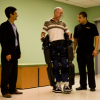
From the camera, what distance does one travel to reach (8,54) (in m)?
3.33

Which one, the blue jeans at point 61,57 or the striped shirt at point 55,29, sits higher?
the striped shirt at point 55,29

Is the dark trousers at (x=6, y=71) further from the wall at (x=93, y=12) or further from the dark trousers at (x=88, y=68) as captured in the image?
the wall at (x=93, y=12)

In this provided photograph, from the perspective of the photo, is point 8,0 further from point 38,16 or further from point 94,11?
point 94,11

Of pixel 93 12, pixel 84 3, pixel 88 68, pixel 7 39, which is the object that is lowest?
pixel 88 68

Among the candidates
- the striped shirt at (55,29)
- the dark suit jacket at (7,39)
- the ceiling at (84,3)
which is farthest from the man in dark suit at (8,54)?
the ceiling at (84,3)

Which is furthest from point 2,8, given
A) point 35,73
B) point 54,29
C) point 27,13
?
point 54,29

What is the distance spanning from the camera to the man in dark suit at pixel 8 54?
11.0 feet

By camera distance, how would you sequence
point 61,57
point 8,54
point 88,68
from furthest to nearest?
point 88,68, point 61,57, point 8,54

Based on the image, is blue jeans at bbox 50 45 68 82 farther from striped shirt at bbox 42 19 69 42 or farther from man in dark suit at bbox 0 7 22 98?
man in dark suit at bbox 0 7 22 98

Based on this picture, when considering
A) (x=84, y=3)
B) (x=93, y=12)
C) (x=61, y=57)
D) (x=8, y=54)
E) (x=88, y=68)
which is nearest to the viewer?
(x=8, y=54)

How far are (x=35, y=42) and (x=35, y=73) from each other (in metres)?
2.17

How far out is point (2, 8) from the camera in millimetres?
5648

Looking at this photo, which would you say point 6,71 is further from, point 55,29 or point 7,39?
point 55,29

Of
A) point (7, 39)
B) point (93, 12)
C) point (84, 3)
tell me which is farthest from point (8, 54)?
point (93, 12)
